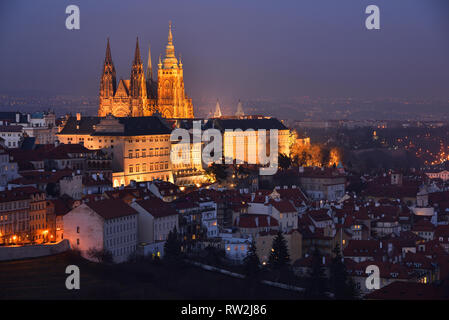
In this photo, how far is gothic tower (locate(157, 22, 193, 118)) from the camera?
11056cm

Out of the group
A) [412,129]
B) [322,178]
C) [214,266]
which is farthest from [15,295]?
[412,129]

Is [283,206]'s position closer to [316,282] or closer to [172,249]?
[172,249]

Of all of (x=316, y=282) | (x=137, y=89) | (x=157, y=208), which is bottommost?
(x=316, y=282)

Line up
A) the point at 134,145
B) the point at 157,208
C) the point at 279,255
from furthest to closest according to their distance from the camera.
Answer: the point at 134,145
the point at 157,208
the point at 279,255

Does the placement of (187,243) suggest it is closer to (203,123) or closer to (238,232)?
(238,232)

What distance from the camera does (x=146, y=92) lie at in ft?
363

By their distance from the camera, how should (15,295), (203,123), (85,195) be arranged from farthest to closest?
1. (203,123)
2. (85,195)
3. (15,295)

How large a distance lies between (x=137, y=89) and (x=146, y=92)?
2.94 m

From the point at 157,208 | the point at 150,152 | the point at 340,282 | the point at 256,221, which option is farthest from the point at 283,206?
the point at 150,152

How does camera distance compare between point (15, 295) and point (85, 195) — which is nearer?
point (15, 295)

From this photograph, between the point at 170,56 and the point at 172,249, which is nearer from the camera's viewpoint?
the point at 172,249
